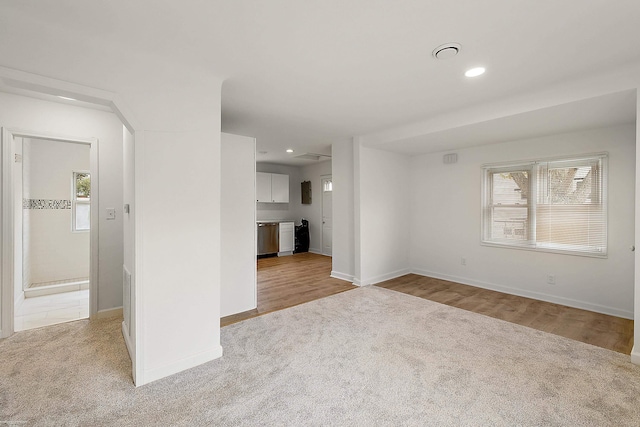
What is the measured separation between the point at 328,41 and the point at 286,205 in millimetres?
6596

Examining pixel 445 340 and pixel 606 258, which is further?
pixel 606 258

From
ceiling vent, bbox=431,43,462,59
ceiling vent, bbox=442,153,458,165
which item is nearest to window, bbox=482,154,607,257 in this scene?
ceiling vent, bbox=442,153,458,165

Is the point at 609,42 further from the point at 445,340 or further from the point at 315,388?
the point at 315,388

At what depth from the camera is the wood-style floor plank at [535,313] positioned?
2836 millimetres

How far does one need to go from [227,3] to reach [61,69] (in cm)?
117

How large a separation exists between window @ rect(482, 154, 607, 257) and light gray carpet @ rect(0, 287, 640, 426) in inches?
64.4

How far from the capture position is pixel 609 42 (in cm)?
198

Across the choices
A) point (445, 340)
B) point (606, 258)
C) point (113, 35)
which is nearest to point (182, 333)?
point (113, 35)

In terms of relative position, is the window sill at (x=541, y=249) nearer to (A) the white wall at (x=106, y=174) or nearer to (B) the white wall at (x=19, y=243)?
(A) the white wall at (x=106, y=174)

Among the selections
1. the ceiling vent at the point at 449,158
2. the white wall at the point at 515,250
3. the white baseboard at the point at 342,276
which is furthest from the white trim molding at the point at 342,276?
the ceiling vent at the point at 449,158

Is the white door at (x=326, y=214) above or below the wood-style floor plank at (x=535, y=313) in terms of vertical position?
above

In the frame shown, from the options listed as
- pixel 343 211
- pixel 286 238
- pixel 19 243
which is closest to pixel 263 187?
pixel 286 238

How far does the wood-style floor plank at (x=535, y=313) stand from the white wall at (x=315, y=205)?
134 inches

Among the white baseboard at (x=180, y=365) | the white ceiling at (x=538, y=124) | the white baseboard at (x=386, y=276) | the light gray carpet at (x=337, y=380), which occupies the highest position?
the white ceiling at (x=538, y=124)
